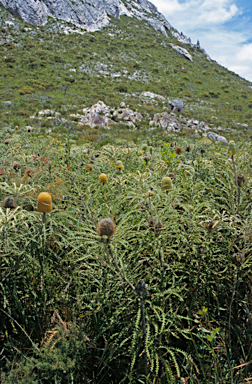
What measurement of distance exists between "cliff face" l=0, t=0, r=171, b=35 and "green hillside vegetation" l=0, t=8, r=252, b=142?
228cm

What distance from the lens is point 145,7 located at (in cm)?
6594

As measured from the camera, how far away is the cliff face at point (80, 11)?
128ft

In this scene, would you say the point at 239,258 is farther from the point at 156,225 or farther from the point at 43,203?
the point at 43,203

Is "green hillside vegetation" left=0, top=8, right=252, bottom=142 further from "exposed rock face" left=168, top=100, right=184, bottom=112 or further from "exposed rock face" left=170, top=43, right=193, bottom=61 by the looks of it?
"exposed rock face" left=168, top=100, right=184, bottom=112

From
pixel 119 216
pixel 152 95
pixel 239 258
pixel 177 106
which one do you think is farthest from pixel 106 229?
pixel 152 95

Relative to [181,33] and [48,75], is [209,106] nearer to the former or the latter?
[48,75]

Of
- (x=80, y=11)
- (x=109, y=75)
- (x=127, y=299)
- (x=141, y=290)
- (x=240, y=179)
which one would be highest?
(x=80, y=11)

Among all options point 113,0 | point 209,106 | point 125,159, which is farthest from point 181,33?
point 125,159

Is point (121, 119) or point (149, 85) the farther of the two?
point (149, 85)

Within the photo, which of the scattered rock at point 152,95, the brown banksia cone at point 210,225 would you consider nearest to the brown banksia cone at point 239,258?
the brown banksia cone at point 210,225

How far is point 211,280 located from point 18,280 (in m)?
1.04

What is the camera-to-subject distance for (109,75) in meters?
33.0

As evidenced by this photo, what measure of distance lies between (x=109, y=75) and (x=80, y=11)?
24931 mm

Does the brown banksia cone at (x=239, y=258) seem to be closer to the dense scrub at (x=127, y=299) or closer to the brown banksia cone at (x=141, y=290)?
the dense scrub at (x=127, y=299)
